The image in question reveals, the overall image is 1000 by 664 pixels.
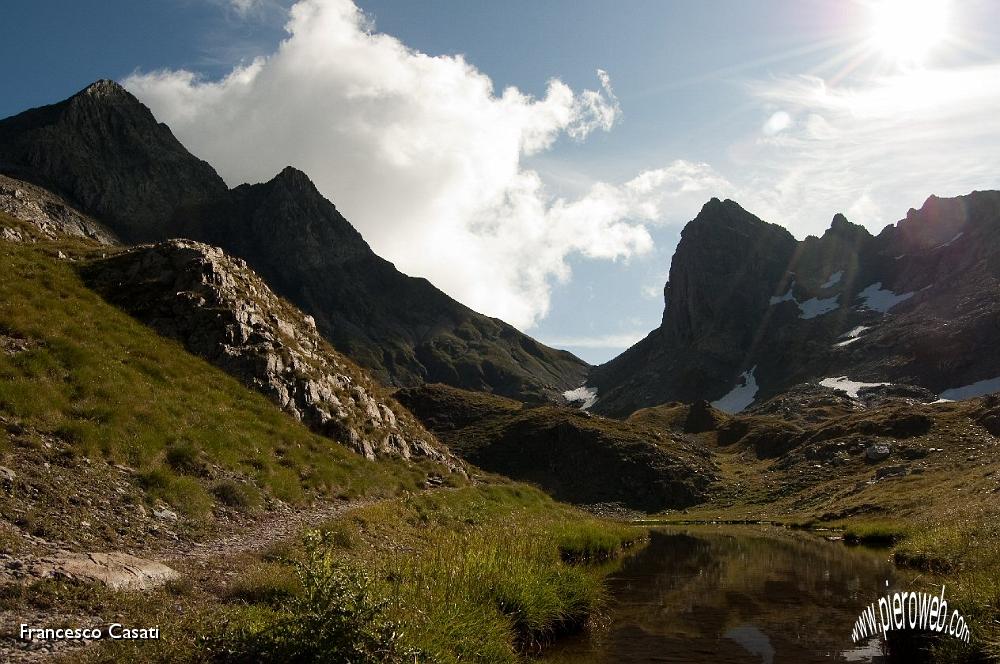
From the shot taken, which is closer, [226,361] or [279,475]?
[279,475]

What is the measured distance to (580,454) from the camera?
443 ft

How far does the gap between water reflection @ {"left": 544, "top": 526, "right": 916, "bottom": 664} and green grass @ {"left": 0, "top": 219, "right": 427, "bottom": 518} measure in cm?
1366

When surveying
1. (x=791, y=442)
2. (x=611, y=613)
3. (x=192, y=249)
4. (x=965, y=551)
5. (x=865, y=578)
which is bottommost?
(x=611, y=613)

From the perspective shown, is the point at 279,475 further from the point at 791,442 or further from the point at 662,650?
Result: the point at 791,442

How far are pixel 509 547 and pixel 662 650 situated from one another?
7547 millimetres

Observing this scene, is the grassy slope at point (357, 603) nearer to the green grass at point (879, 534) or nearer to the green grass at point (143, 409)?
the green grass at point (143, 409)

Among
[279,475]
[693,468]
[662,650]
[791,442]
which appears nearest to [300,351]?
[279,475]

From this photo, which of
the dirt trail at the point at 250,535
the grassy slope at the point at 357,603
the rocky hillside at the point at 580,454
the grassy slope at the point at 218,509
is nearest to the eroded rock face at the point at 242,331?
the grassy slope at the point at 218,509

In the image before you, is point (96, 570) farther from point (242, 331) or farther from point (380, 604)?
point (242, 331)

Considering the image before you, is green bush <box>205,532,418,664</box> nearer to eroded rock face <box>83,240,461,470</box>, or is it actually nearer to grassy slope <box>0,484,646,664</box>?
grassy slope <box>0,484,646,664</box>

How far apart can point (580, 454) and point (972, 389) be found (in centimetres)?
13601

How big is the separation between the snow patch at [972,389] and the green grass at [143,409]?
203687 mm

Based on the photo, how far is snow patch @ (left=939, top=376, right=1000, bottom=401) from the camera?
18010 cm

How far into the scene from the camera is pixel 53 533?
13.3 m
